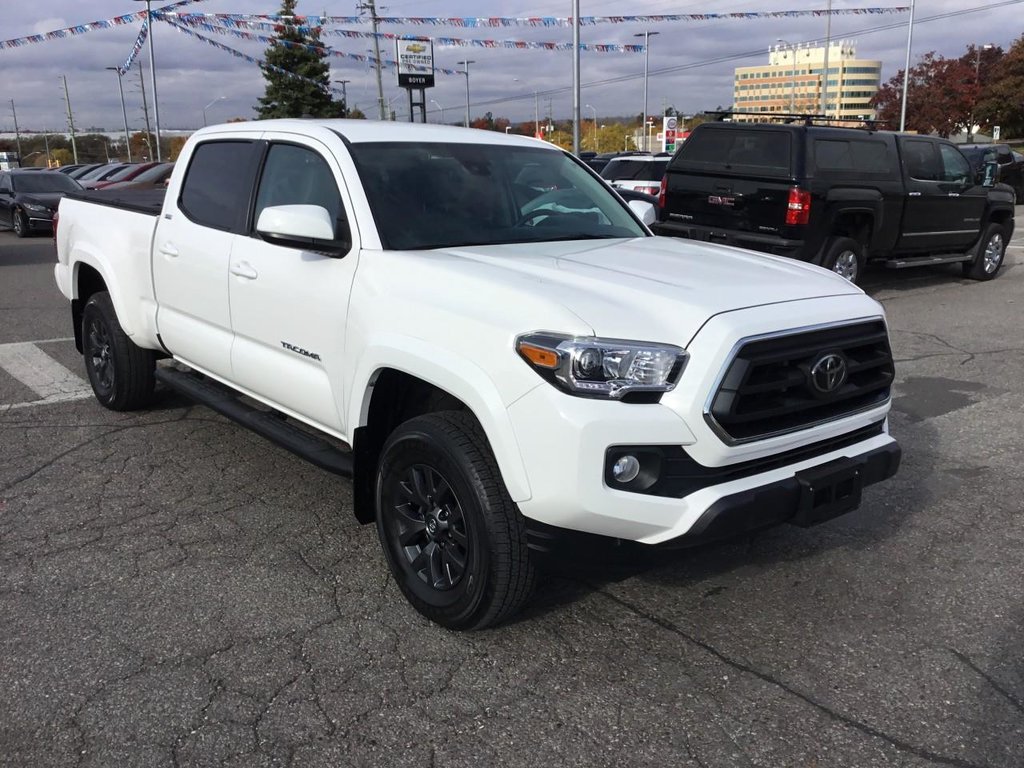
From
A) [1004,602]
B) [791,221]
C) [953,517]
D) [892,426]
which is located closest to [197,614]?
[1004,602]

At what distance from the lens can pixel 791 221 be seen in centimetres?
970

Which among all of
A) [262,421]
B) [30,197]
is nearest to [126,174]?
[30,197]

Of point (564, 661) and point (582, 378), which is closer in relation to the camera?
point (582, 378)

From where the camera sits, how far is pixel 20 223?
20.6 meters

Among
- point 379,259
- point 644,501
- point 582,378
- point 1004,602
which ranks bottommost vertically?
point 1004,602

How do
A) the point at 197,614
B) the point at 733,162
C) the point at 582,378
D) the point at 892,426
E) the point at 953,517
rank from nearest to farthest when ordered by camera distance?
the point at 582,378
the point at 197,614
the point at 953,517
the point at 892,426
the point at 733,162

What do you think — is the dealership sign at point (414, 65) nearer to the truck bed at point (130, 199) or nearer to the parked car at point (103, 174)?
the parked car at point (103, 174)

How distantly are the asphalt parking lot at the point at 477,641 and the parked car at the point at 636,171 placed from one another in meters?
11.6

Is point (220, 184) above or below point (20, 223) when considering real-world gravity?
above

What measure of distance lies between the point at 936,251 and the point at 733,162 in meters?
3.61

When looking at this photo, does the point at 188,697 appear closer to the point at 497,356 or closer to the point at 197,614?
the point at 197,614

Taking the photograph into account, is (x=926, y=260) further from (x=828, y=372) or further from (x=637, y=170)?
(x=828, y=372)

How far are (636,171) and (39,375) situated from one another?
38.3ft

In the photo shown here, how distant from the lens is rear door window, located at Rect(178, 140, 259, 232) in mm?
4551
